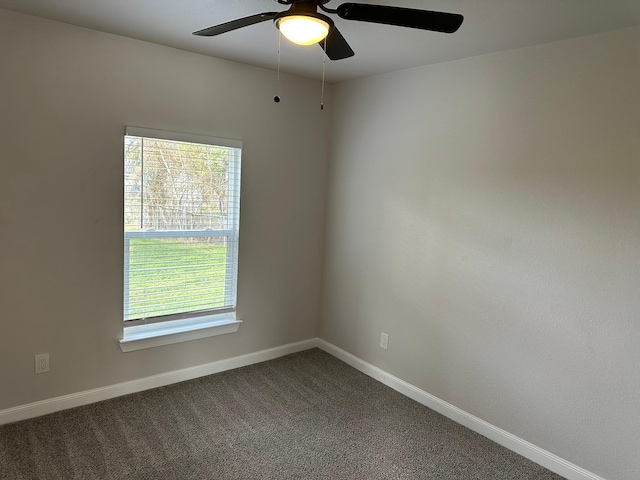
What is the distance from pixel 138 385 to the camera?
9.87 feet

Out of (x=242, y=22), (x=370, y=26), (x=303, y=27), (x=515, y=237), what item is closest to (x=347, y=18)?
(x=303, y=27)

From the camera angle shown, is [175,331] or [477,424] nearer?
[477,424]

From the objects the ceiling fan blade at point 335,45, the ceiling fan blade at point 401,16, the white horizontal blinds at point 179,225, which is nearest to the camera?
the ceiling fan blade at point 401,16

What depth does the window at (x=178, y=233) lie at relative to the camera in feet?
9.48

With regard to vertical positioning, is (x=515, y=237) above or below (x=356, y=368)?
above

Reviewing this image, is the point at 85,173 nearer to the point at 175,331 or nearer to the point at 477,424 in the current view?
the point at 175,331

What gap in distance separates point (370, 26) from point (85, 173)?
1.90m

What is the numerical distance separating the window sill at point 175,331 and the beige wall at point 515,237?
3.72ft

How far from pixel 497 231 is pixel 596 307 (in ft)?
2.18

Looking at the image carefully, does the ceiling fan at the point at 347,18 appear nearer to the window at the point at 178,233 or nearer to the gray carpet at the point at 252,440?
the window at the point at 178,233

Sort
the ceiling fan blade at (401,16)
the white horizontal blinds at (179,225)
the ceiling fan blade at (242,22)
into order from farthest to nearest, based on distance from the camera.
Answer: the white horizontal blinds at (179,225) < the ceiling fan blade at (242,22) < the ceiling fan blade at (401,16)

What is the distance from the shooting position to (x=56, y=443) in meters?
2.38

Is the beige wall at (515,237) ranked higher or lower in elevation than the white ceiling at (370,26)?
lower

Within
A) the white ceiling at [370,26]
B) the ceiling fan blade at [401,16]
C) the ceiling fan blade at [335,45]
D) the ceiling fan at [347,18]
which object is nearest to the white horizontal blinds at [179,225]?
the white ceiling at [370,26]
